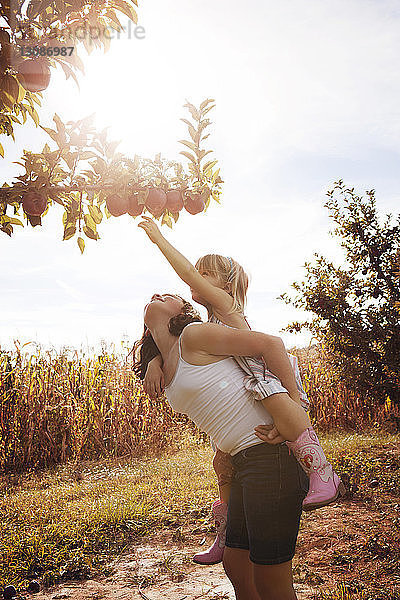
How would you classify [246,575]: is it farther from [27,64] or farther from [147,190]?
[27,64]

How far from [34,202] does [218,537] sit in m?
1.55

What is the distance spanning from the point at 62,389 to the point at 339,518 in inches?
171

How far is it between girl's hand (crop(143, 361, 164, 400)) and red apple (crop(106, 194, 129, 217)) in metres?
0.61

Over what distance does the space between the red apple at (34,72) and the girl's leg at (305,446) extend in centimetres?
140

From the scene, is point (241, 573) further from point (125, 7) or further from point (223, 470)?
point (125, 7)

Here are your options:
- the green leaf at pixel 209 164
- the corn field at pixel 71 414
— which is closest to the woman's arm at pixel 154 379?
the green leaf at pixel 209 164

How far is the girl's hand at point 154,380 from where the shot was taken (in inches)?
81.3

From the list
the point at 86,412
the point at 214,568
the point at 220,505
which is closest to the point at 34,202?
the point at 220,505

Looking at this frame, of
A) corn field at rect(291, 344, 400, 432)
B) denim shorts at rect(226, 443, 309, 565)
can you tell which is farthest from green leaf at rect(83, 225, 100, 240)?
corn field at rect(291, 344, 400, 432)

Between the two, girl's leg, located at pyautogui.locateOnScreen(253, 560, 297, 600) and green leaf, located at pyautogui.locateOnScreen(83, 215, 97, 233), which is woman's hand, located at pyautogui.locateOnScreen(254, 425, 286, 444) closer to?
girl's leg, located at pyautogui.locateOnScreen(253, 560, 297, 600)

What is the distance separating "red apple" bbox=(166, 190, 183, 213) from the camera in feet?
7.59

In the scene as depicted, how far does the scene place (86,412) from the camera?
313 inches

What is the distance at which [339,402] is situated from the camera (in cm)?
922

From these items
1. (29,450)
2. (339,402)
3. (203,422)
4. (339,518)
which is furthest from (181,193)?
(339,402)
